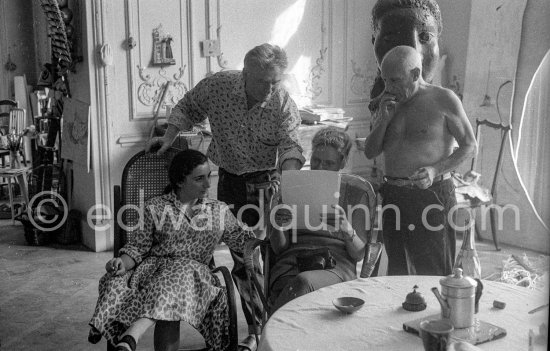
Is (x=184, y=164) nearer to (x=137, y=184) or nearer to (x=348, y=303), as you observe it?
(x=137, y=184)

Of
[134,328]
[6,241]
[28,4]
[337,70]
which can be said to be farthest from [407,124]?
[28,4]

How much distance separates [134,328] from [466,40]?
3.47 metres

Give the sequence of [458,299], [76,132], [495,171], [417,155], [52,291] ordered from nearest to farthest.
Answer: [458,299] → [417,155] → [52,291] → [495,171] → [76,132]

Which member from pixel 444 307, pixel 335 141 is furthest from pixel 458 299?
pixel 335 141

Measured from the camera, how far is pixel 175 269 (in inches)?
97.3

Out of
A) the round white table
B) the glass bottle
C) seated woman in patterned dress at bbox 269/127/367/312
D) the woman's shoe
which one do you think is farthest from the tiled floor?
the round white table

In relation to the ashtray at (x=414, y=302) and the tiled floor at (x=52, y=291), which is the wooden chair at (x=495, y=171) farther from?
the ashtray at (x=414, y=302)

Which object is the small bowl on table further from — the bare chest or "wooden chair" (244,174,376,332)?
the bare chest

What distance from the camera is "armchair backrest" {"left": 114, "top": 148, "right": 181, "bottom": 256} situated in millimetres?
2770

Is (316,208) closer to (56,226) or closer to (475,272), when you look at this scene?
(475,272)

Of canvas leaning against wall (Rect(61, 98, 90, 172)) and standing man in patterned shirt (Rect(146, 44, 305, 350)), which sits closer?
standing man in patterned shirt (Rect(146, 44, 305, 350))

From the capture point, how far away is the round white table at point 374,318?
1.64 metres

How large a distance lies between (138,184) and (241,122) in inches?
22.2

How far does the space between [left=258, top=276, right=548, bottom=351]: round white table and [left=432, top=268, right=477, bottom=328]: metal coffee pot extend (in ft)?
0.27
